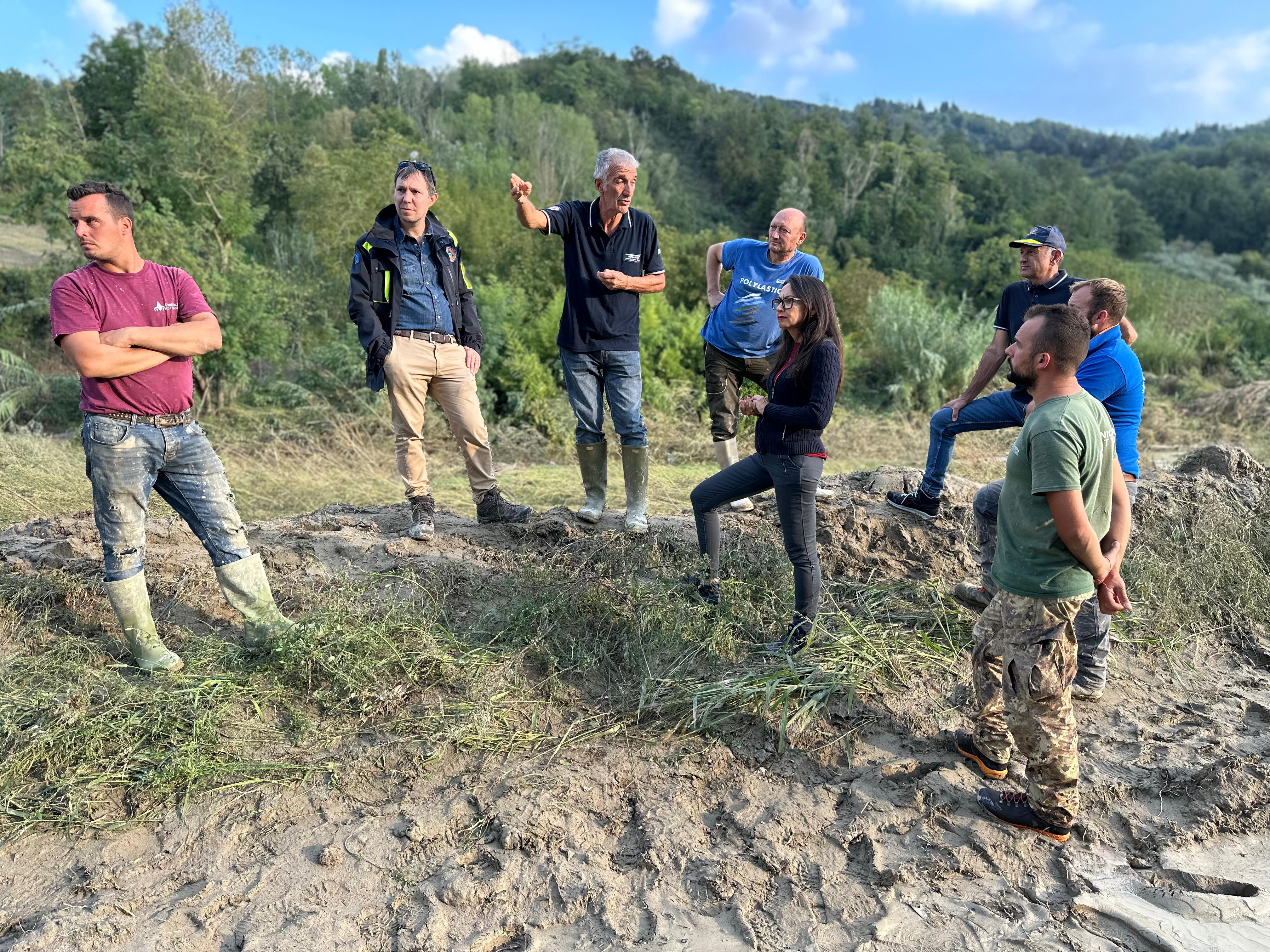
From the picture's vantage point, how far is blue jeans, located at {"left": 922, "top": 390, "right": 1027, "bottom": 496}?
4250 millimetres

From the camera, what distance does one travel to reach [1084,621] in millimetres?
3582

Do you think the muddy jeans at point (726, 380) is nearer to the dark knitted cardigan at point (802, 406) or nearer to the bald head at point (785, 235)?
the bald head at point (785, 235)

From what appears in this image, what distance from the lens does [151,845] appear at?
2.77 meters

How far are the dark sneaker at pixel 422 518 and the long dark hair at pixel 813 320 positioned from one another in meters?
2.35

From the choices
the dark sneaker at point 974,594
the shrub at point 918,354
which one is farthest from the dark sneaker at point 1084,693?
the shrub at point 918,354

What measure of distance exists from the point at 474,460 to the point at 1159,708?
→ 3.74m

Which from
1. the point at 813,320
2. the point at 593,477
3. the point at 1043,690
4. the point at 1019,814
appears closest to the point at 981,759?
the point at 1019,814

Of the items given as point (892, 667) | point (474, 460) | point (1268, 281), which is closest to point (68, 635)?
point (474, 460)

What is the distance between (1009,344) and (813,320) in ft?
5.42

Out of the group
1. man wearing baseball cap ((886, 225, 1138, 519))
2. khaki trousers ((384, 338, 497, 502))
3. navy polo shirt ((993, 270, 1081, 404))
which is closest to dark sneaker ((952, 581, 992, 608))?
man wearing baseball cap ((886, 225, 1138, 519))

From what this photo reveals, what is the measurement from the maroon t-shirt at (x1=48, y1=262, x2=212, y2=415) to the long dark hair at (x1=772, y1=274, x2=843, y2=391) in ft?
7.84

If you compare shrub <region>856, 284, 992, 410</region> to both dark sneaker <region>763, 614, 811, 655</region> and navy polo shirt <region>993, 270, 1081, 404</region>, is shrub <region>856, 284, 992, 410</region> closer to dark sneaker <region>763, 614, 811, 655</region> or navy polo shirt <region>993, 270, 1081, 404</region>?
navy polo shirt <region>993, 270, 1081, 404</region>

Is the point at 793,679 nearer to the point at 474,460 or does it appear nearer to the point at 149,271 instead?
the point at 474,460

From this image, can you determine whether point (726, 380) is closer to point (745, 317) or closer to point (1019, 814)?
point (745, 317)
